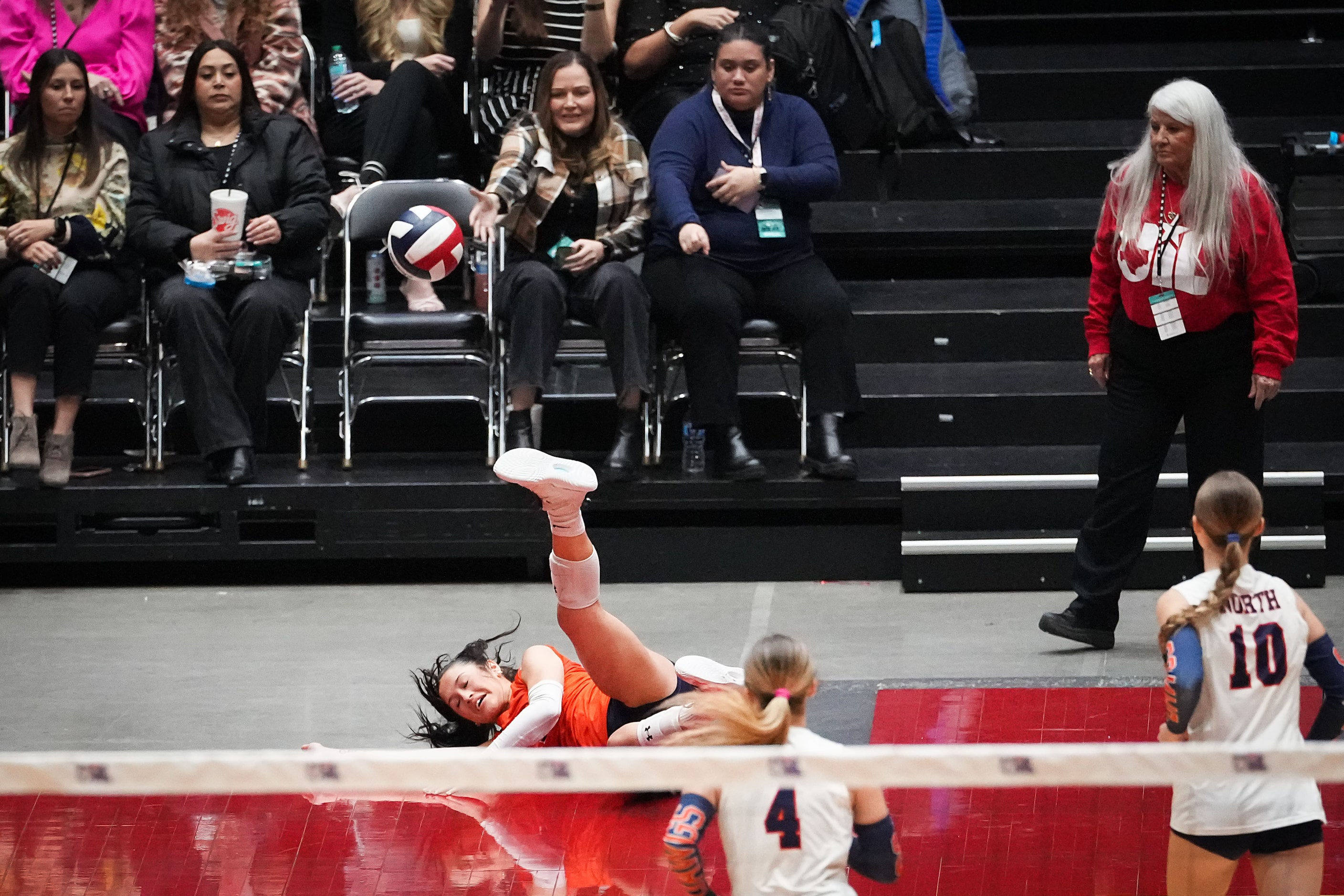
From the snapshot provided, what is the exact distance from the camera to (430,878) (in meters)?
4.04

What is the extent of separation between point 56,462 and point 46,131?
135cm

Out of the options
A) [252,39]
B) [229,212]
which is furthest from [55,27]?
[229,212]

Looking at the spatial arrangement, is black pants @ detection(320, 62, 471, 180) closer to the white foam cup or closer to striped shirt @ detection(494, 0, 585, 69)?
striped shirt @ detection(494, 0, 585, 69)

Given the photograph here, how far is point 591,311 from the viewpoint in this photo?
269 inches

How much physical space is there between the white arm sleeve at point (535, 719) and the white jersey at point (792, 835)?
153 centimetres

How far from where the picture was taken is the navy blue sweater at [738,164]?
6734 millimetres

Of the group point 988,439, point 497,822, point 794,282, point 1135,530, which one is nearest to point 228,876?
point 497,822

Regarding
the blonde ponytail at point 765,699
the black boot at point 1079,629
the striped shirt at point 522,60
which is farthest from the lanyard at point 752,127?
the blonde ponytail at point 765,699

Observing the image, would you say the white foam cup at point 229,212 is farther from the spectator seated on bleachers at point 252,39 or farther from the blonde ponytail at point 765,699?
the blonde ponytail at point 765,699

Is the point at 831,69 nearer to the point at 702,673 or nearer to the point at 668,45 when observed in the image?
the point at 668,45

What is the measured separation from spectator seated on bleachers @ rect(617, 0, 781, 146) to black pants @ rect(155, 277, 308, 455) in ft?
6.14

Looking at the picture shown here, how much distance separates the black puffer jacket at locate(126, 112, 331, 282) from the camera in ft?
22.7

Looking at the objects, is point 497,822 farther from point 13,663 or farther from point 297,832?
point 13,663

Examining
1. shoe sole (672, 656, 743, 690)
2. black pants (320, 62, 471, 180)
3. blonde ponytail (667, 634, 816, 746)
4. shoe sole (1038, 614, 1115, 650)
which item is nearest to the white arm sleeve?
shoe sole (672, 656, 743, 690)
